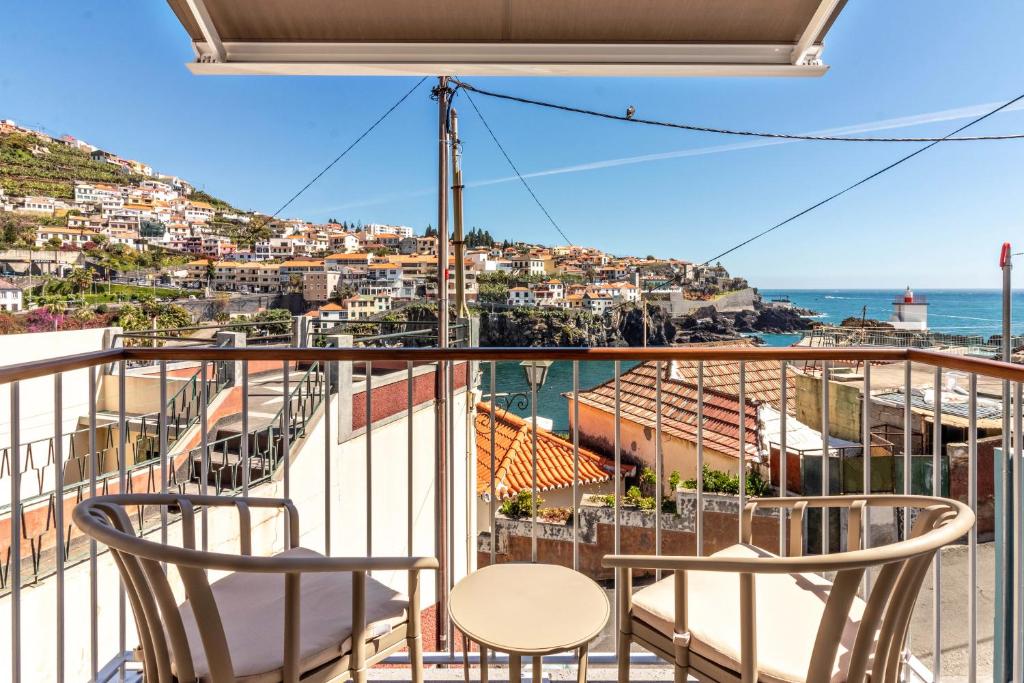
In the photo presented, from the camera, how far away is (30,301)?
1173 cm

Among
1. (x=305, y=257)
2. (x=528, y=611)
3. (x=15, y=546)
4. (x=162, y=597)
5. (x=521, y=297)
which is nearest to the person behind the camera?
(x=162, y=597)

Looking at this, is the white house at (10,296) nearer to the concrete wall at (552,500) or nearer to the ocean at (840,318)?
the ocean at (840,318)

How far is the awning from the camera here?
6.40 feet

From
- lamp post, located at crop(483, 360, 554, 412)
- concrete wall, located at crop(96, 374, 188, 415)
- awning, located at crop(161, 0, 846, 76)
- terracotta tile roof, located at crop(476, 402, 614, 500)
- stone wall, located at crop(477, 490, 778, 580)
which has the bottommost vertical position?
stone wall, located at crop(477, 490, 778, 580)

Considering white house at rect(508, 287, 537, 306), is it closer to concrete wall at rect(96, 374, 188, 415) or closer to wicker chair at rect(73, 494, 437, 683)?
concrete wall at rect(96, 374, 188, 415)

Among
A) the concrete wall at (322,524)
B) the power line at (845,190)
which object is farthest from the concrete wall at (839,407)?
the concrete wall at (322,524)

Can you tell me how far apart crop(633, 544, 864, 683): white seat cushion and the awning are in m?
1.86

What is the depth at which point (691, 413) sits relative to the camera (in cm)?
792

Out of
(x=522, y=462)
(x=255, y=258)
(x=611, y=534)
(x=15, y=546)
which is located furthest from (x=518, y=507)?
(x=255, y=258)

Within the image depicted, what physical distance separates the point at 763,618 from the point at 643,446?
8.18 meters

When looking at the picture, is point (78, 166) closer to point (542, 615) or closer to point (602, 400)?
point (602, 400)

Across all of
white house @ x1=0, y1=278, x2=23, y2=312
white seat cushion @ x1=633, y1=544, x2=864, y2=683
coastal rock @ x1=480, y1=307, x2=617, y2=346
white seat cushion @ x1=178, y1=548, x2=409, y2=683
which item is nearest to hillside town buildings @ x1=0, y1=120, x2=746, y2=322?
coastal rock @ x1=480, y1=307, x2=617, y2=346

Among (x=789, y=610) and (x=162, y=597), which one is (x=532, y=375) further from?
(x=162, y=597)

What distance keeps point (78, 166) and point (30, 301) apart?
22.2 feet
